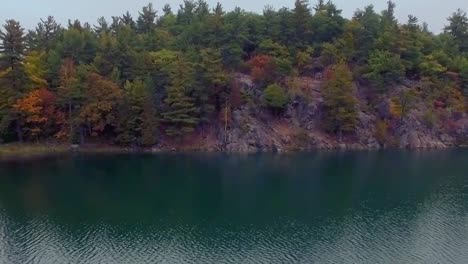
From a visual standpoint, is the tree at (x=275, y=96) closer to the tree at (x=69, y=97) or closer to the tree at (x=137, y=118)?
the tree at (x=137, y=118)

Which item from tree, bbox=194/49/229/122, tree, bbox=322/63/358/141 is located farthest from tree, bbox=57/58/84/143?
tree, bbox=322/63/358/141

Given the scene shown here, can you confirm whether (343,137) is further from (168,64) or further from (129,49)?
(129,49)

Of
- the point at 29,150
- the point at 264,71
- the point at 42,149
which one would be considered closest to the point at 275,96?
the point at 264,71

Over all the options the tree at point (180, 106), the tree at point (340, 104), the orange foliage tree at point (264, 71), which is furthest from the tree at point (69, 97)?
the tree at point (340, 104)

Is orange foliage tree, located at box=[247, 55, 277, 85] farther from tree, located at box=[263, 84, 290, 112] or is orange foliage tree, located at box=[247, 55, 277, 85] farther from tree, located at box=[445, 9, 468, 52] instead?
tree, located at box=[445, 9, 468, 52]

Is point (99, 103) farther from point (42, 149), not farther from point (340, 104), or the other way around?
point (340, 104)

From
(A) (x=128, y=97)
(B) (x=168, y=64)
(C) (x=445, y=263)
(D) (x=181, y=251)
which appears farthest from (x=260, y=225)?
(B) (x=168, y=64)
